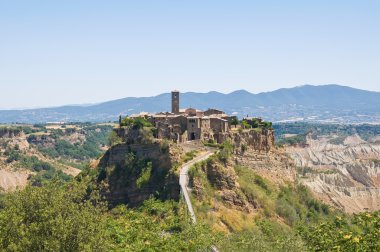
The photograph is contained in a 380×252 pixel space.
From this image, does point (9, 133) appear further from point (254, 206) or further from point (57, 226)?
point (57, 226)

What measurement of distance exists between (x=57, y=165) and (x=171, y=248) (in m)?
130

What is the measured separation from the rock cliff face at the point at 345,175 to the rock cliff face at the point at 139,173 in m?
31.7

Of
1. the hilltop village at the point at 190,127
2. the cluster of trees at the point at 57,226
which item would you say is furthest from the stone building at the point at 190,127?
the cluster of trees at the point at 57,226

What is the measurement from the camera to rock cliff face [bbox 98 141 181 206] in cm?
5809

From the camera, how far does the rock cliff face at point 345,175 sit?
348 ft

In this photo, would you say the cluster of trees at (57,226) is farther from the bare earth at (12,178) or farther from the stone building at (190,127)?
the bare earth at (12,178)

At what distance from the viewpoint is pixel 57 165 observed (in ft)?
527

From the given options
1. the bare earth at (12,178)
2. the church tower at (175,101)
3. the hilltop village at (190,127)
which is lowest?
the bare earth at (12,178)

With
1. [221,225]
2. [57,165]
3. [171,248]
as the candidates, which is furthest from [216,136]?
[57,165]

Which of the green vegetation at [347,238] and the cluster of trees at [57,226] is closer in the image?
the green vegetation at [347,238]

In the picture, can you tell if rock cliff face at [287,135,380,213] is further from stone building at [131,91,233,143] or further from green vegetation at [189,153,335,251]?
stone building at [131,91,233,143]

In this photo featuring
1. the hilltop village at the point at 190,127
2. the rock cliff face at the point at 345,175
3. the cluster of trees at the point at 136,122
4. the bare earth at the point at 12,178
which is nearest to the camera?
the hilltop village at the point at 190,127

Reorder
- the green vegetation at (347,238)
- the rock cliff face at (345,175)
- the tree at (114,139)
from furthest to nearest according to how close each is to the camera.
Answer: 1. the rock cliff face at (345,175)
2. the tree at (114,139)
3. the green vegetation at (347,238)

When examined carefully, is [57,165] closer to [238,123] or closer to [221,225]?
[238,123]
